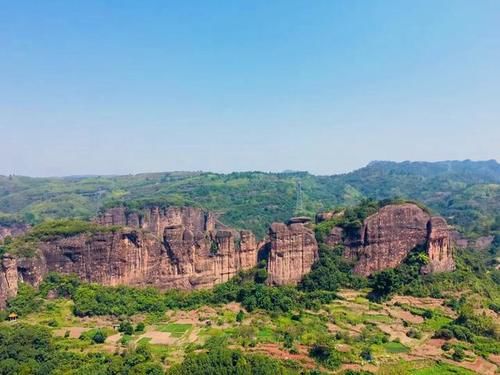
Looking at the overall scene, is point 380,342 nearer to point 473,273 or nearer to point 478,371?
point 478,371

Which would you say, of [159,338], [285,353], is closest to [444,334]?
[285,353]

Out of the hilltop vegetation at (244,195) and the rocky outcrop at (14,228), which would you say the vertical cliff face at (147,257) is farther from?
the rocky outcrop at (14,228)

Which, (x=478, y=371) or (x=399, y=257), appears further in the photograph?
(x=399, y=257)

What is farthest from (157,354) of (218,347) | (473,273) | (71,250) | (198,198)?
(198,198)

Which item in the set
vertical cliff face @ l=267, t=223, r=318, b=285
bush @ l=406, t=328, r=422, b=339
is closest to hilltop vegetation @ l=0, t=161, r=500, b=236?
vertical cliff face @ l=267, t=223, r=318, b=285

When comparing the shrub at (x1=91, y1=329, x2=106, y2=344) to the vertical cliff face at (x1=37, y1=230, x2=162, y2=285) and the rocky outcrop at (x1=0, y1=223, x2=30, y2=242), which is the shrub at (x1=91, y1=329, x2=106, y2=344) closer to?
the vertical cliff face at (x1=37, y1=230, x2=162, y2=285)
